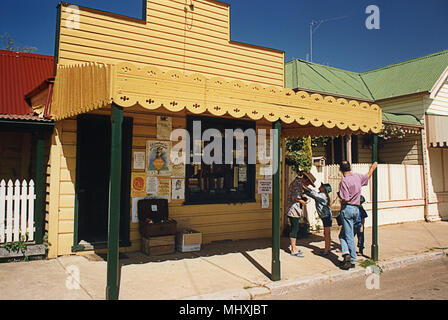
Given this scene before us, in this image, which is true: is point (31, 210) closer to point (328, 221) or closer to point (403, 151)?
point (328, 221)

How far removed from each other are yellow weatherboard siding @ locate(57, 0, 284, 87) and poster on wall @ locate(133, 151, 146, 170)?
6.38 feet

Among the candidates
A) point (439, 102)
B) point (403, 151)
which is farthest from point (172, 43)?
point (439, 102)

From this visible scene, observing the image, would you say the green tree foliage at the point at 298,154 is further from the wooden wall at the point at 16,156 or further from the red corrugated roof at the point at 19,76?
the wooden wall at the point at 16,156

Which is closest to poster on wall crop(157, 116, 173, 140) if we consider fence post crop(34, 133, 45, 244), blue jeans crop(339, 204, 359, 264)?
fence post crop(34, 133, 45, 244)

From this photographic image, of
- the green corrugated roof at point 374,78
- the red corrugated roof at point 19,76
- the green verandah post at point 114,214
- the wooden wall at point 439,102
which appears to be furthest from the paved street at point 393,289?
the wooden wall at point 439,102

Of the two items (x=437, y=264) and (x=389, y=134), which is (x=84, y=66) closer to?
(x=437, y=264)

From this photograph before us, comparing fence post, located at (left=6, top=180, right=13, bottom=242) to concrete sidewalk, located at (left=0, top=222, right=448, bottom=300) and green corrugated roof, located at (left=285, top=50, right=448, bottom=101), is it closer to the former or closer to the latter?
concrete sidewalk, located at (left=0, top=222, right=448, bottom=300)

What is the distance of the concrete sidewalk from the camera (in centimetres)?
495

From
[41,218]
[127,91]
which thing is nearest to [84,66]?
[127,91]

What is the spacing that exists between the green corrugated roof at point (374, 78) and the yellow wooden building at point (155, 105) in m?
4.92

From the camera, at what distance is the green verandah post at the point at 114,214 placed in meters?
4.54

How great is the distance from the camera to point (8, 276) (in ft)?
17.8

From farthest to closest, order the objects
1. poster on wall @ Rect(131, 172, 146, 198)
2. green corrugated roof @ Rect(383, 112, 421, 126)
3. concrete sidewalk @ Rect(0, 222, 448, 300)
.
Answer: green corrugated roof @ Rect(383, 112, 421, 126), poster on wall @ Rect(131, 172, 146, 198), concrete sidewalk @ Rect(0, 222, 448, 300)

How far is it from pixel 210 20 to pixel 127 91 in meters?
4.89
